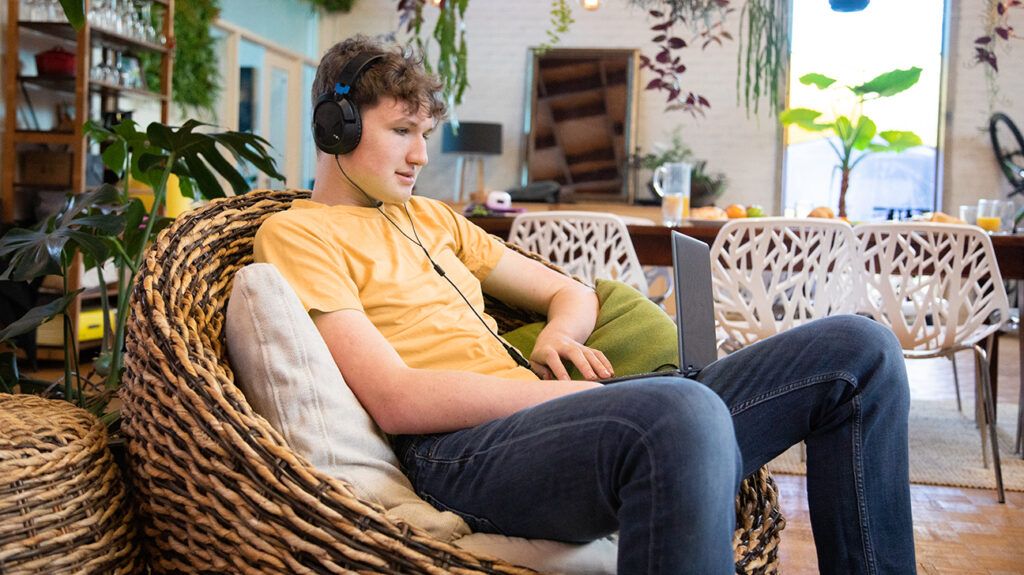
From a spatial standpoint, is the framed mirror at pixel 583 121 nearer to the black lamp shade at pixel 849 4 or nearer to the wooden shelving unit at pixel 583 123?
the wooden shelving unit at pixel 583 123

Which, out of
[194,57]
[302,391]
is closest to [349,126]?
[302,391]

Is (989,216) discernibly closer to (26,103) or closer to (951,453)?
(951,453)

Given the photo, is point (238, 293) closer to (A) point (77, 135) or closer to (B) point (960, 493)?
(B) point (960, 493)

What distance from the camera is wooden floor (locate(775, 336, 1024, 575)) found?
2301 mm

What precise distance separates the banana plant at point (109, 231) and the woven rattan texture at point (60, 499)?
0.35 meters

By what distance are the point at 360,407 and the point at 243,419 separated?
190mm

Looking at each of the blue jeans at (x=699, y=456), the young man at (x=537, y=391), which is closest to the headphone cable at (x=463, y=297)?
the young man at (x=537, y=391)

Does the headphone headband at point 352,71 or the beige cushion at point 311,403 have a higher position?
the headphone headband at point 352,71

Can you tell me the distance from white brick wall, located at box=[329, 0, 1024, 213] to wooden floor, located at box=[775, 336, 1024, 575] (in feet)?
16.7

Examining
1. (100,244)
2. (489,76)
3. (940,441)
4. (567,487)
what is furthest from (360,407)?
(489,76)

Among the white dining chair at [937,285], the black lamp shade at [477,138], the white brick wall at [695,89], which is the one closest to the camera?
the white dining chair at [937,285]

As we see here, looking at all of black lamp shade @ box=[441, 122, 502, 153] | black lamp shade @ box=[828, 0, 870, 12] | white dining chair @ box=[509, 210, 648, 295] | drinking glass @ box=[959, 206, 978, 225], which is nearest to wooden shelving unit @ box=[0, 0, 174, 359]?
white dining chair @ box=[509, 210, 648, 295]

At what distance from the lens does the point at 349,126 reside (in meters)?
1.50

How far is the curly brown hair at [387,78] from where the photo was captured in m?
1.52
